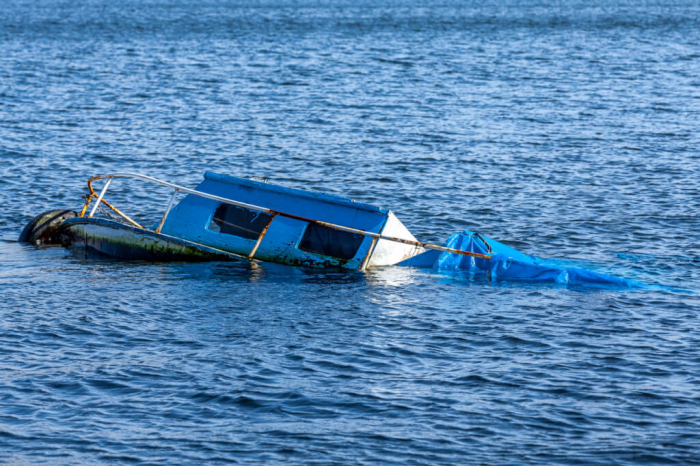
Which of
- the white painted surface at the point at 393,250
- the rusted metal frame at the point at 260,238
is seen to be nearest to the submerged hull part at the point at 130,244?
the rusted metal frame at the point at 260,238

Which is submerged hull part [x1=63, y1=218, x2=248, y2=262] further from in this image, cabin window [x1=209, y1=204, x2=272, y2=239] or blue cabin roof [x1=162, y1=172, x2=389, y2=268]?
cabin window [x1=209, y1=204, x2=272, y2=239]

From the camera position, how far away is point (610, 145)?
126 feet

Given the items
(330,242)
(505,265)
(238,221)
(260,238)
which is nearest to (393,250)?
(330,242)

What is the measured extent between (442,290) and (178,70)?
41.4 metres

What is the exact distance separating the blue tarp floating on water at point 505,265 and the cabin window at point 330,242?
58.1 inches

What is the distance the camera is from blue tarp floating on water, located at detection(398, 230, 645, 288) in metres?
22.2

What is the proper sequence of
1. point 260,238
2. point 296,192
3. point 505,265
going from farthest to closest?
1. point 296,192
2. point 260,238
3. point 505,265

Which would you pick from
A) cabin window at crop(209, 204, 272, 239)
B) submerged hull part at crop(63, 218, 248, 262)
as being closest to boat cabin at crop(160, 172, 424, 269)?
cabin window at crop(209, 204, 272, 239)

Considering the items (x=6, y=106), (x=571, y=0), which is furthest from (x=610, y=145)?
(x=571, y=0)

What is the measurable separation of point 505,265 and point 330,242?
4761mm

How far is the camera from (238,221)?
24.7 m

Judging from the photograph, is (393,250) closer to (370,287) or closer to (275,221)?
(370,287)

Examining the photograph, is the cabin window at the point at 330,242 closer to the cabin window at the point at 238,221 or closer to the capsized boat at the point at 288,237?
the capsized boat at the point at 288,237

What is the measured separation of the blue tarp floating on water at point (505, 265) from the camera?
22.2 m
